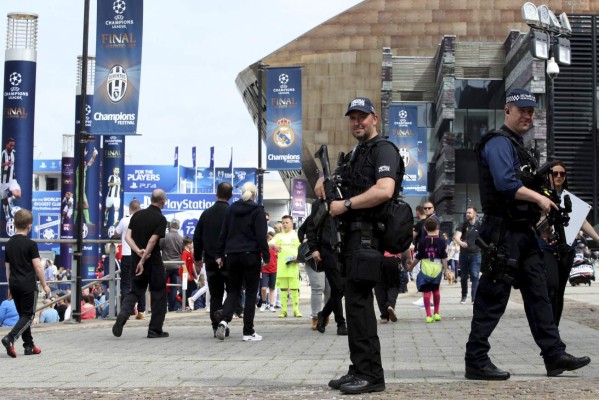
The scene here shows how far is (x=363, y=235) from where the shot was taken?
280 inches

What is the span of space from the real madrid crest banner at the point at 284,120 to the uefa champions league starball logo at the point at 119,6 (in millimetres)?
11978

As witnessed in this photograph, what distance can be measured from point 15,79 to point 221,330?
20316 mm

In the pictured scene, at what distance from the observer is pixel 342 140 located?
77500mm

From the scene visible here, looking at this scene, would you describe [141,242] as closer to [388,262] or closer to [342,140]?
[388,262]

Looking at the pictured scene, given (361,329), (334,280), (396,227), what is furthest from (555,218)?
(334,280)

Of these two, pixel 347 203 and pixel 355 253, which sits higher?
pixel 347 203

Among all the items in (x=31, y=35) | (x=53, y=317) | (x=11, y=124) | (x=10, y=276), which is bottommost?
(x=53, y=317)

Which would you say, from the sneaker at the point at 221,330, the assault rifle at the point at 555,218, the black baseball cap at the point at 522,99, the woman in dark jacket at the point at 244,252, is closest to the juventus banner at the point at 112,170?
the woman in dark jacket at the point at 244,252

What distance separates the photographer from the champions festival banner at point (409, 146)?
44.0 m

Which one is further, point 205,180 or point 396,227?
point 205,180

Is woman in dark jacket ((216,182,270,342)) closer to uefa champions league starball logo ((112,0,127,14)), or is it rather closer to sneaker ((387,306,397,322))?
sneaker ((387,306,397,322))

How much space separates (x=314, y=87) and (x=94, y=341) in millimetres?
63672

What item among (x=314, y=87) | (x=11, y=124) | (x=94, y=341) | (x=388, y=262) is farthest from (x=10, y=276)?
(x=314, y=87)

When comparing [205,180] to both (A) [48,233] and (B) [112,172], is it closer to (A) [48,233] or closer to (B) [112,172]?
(A) [48,233]
